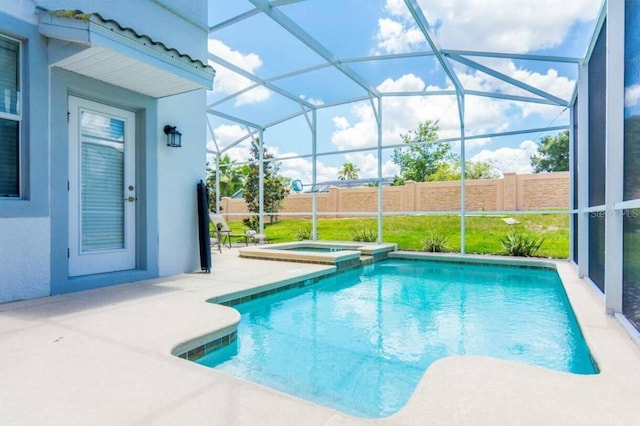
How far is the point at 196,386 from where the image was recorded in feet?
6.89

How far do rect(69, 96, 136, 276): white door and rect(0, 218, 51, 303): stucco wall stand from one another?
434mm

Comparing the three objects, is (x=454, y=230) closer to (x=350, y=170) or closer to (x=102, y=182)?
(x=102, y=182)

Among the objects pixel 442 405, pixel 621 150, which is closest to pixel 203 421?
pixel 442 405

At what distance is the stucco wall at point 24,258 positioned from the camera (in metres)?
3.86

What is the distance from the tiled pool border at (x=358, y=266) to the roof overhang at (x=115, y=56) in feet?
9.52

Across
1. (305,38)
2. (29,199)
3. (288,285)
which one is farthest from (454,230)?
(29,199)

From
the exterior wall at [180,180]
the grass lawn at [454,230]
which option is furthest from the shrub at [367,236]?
the exterior wall at [180,180]

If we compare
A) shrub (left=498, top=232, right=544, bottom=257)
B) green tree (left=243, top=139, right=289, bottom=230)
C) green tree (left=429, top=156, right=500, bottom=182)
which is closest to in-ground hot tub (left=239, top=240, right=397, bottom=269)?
shrub (left=498, top=232, right=544, bottom=257)

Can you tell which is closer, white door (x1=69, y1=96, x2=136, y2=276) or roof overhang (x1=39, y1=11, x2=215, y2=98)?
roof overhang (x1=39, y1=11, x2=215, y2=98)

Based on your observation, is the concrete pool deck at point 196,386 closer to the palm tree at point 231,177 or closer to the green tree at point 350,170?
the palm tree at point 231,177

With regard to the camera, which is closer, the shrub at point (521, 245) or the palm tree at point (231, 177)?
the shrub at point (521, 245)

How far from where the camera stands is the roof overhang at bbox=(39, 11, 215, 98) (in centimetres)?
379

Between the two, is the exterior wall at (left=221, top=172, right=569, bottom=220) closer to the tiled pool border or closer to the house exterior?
the tiled pool border

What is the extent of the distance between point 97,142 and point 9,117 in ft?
Result: 3.50
